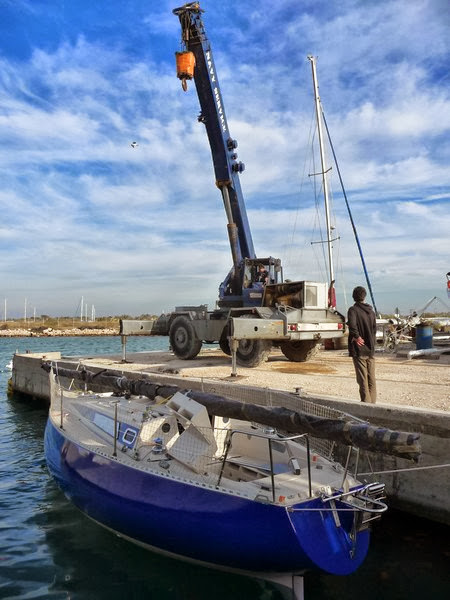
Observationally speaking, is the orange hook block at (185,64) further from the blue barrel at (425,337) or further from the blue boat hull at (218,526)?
the blue boat hull at (218,526)

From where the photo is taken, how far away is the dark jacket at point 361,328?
7.92 meters

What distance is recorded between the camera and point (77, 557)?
5996 millimetres

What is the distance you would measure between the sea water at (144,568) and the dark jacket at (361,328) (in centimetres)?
234

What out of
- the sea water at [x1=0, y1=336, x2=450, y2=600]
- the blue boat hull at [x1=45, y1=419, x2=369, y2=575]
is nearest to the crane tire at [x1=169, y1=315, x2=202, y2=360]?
the sea water at [x1=0, y1=336, x2=450, y2=600]

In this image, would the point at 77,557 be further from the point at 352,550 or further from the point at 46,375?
the point at 46,375

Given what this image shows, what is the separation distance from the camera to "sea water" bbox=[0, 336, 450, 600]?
Result: 517 centimetres

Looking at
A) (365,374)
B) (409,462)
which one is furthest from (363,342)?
(409,462)

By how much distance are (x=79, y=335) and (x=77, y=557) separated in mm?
72171

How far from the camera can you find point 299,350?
15.1 m

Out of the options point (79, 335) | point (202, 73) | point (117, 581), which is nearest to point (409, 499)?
point (117, 581)

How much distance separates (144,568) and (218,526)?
1411mm

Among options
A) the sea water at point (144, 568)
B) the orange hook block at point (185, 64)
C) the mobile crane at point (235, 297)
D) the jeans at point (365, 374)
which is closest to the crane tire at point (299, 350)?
the mobile crane at point (235, 297)

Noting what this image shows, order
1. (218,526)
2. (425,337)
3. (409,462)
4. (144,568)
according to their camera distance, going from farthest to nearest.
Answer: (425,337) → (409,462) → (144,568) → (218,526)

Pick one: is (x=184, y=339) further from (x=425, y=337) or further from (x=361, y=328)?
(x=361, y=328)
